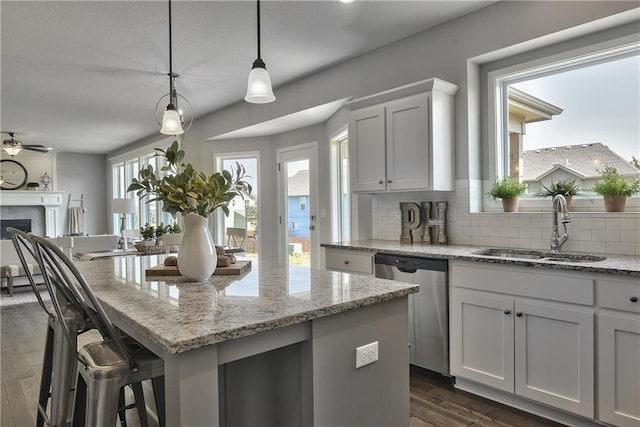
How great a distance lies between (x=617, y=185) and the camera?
99.4 inches

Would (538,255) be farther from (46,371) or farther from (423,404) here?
(46,371)

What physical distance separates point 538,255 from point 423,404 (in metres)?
1.18

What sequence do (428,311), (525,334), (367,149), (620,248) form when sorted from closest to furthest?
(525,334)
(620,248)
(428,311)
(367,149)

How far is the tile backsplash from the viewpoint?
252cm

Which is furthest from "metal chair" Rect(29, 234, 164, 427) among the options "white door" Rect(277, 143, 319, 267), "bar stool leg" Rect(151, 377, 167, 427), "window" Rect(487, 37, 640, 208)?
"white door" Rect(277, 143, 319, 267)

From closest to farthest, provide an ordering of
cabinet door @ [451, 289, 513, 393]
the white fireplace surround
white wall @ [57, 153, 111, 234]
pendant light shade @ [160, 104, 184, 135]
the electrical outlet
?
the electrical outlet, cabinet door @ [451, 289, 513, 393], pendant light shade @ [160, 104, 184, 135], the white fireplace surround, white wall @ [57, 153, 111, 234]

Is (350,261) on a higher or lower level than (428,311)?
higher

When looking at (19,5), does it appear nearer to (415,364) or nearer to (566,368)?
(415,364)

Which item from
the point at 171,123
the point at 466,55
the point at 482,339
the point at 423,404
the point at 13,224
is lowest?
the point at 423,404

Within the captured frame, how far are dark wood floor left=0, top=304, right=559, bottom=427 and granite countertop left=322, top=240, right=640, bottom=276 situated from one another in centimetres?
85

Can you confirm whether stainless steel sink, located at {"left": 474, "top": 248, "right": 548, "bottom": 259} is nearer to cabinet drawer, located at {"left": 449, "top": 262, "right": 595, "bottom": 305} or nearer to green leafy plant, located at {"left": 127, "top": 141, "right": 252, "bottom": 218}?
cabinet drawer, located at {"left": 449, "top": 262, "right": 595, "bottom": 305}

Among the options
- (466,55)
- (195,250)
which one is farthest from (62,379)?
(466,55)

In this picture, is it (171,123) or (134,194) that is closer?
(171,123)

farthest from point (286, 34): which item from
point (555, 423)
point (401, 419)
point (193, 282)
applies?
point (555, 423)
